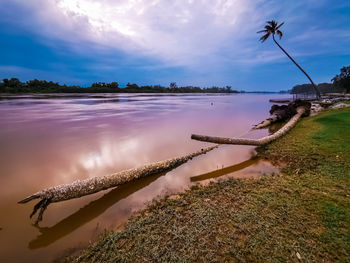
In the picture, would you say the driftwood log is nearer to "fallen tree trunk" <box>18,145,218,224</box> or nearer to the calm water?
the calm water

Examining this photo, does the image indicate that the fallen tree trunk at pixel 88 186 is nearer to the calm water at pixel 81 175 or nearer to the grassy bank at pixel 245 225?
the calm water at pixel 81 175

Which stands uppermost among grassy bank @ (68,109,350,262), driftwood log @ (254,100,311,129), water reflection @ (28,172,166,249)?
driftwood log @ (254,100,311,129)

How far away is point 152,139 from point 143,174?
426 centimetres

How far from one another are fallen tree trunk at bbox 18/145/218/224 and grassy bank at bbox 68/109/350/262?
3.92ft

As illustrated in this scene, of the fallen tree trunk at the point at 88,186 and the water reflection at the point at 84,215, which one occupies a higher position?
the fallen tree trunk at the point at 88,186

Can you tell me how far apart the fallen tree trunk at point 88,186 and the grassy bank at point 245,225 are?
119 cm

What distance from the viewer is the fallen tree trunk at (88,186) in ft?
9.61

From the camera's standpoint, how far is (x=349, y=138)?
632cm

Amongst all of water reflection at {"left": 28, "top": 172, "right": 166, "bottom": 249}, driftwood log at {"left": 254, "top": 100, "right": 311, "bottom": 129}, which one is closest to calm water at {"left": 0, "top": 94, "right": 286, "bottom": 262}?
water reflection at {"left": 28, "top": 172, "right": 166, "bottom": 249}

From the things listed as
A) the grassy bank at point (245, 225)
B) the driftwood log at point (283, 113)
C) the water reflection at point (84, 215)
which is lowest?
the water reflection at point (84, 215)

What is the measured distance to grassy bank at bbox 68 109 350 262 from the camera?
206cm

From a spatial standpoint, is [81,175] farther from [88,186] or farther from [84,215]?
[84,215]

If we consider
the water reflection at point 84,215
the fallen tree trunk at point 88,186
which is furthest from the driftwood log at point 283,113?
the water reflection at point 84,215

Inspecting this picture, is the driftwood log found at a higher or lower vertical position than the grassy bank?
higher
